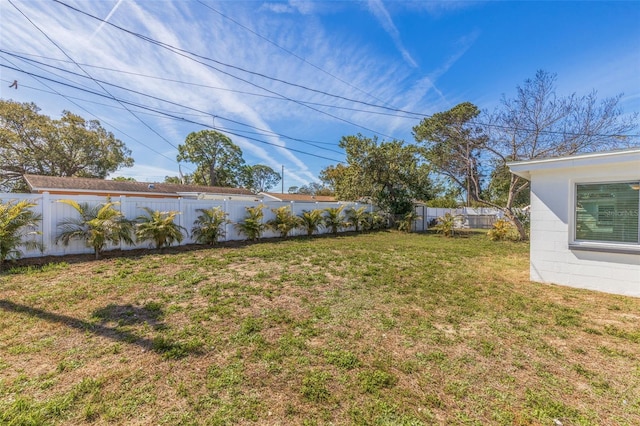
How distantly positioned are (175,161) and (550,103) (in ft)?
97.5

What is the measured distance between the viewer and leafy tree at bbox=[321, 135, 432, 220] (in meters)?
14.4

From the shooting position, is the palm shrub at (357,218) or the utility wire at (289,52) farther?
the palm shrub at (357,218)

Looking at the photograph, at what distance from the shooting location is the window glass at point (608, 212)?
4.18 m

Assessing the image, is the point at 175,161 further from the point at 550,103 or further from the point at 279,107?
the point at 550,103

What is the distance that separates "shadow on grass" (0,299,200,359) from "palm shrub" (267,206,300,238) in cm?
691

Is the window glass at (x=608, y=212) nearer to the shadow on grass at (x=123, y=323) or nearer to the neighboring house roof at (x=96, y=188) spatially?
the shadow on grass at (x=123, y=323)

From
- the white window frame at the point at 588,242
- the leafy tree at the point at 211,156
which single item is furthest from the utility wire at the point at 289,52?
the leafy tree at the point at 211,156

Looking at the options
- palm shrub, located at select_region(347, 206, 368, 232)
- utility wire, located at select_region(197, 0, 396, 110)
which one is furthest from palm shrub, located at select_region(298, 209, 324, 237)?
utility wire, located at select_region(197, 0, 396, 110)

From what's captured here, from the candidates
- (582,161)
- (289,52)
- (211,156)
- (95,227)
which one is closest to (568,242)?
(582,161)

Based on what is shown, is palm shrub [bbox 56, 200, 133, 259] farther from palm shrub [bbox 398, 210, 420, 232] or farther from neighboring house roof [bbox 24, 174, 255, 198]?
palm shrub [bbox 398, 210, 420, 232]

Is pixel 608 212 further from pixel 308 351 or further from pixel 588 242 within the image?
pixel 308 351

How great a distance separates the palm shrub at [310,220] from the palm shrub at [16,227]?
7.86 m

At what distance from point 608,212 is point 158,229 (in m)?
9.95

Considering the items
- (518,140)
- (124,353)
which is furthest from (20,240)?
(518,140)
